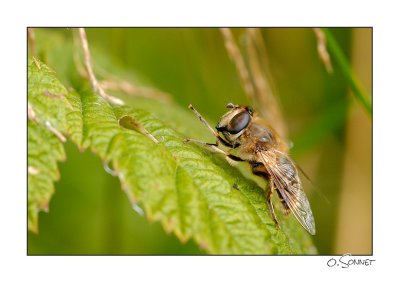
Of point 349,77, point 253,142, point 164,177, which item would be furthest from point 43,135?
point 349,77

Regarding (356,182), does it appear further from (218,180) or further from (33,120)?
(33,120)

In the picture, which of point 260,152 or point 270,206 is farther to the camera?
point 260,152

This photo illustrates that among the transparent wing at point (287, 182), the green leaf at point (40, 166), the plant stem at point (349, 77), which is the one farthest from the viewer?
the plant stem at point (349, 77)

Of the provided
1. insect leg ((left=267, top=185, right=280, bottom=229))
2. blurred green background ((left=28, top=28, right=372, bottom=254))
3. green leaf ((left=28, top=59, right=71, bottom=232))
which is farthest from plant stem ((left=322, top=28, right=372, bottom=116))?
green leaf ((left=28, top=59, right=71, bottom=232))

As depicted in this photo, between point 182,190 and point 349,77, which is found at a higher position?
point 349,77

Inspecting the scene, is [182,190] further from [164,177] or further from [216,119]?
[216,119]

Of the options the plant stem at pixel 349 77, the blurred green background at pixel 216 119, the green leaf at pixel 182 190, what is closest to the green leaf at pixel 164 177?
the green leaf at pixel 182 190

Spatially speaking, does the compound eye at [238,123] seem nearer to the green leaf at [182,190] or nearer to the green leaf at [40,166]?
the green leaf at [182,190]
